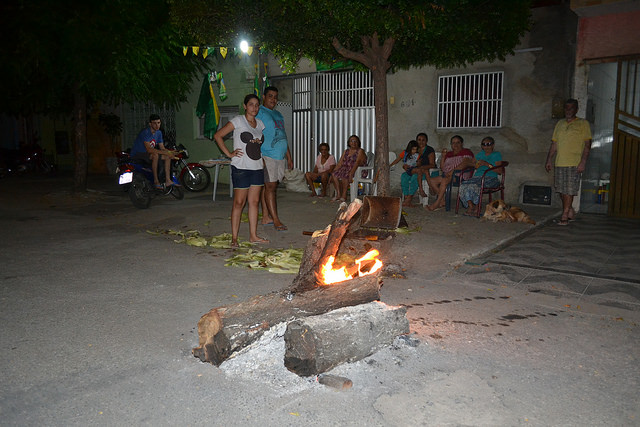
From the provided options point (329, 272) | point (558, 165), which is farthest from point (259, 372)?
point (558, 165)

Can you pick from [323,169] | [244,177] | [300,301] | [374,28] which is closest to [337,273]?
[300,301]

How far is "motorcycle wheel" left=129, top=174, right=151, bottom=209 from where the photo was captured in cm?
1036

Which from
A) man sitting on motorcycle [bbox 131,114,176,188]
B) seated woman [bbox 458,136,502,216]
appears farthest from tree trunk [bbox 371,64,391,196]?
man sitting on motorcycle [bbox 131,114,176,188]

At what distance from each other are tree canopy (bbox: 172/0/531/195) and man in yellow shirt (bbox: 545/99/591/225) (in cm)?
161

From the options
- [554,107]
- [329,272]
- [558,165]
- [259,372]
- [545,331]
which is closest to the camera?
[259,372]

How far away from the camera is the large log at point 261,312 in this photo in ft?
10.9

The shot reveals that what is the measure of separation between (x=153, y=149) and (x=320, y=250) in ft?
24.6

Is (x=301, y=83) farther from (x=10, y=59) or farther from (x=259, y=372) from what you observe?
(x=259, y=372)

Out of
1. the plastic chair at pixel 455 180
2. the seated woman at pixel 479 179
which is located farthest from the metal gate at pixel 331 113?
the seated woman at pixel 479 179

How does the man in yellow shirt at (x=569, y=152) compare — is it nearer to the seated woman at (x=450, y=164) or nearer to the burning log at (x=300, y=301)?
the seated woman at (x=450, y=164)

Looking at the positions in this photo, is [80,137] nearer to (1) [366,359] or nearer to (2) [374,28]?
(2) [374,28]

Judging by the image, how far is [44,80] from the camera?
38.4ft

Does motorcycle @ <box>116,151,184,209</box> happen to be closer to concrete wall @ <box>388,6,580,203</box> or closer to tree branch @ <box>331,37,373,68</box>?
tree branch @ <box>331,37,373,68</box>

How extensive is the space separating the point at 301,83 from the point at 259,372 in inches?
464
